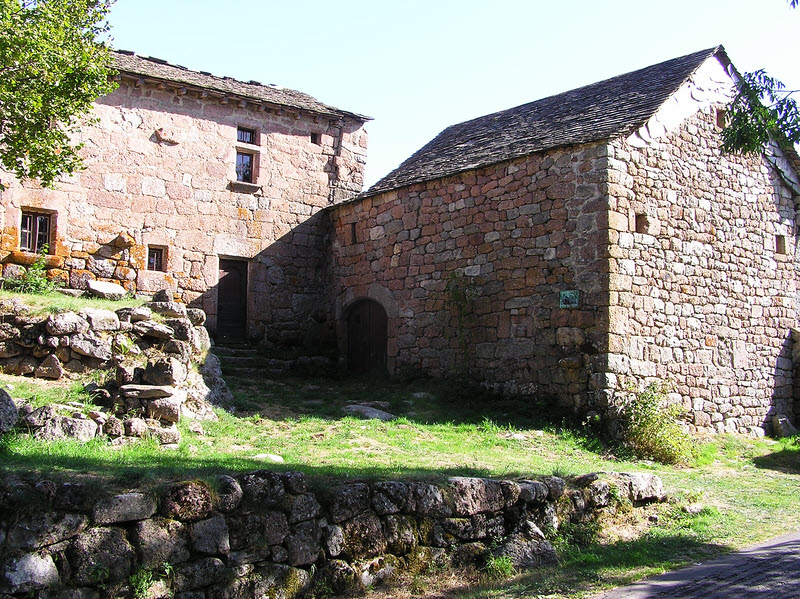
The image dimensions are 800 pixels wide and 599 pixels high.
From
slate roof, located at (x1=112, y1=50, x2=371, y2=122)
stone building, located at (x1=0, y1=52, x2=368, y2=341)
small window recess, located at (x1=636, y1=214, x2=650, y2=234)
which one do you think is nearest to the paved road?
small window recess, located at (x1=636, y1=214, x2=650, y2=234)

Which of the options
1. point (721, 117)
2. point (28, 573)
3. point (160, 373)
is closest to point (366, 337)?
point (160, 373)

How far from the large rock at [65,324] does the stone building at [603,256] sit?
6247 mm

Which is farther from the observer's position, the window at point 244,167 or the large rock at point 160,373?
the window at point 244,167

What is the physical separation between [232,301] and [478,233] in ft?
18.9

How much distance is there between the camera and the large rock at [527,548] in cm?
584

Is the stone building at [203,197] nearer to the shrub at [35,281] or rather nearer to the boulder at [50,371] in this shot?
the shrub at [35,281]

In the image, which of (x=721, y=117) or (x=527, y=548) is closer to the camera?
(x=527, y=548)

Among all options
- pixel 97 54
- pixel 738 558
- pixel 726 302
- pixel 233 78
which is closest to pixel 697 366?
pixel 726 302

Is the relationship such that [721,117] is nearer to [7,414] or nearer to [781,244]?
[781,244]

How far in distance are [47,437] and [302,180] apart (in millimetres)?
10622

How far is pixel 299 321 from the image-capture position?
53.4 ft

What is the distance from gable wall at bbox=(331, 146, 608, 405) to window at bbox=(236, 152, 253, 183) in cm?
271

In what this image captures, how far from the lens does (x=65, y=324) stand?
31.1 feet

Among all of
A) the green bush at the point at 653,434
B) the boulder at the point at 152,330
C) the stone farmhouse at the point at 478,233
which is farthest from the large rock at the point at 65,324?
the green bush at the point at 653,434
